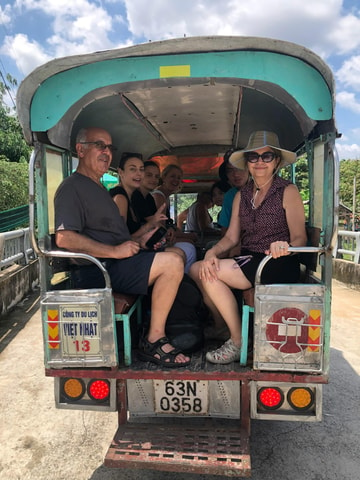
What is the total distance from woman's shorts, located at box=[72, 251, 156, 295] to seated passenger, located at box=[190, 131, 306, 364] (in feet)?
1.30

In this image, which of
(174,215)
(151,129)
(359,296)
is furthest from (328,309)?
(359,296)

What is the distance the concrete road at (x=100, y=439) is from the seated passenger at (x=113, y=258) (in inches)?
33.9

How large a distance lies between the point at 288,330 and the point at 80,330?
119cm

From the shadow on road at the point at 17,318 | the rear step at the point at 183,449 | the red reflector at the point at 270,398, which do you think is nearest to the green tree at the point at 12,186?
the shadow on road at the point at 17,318

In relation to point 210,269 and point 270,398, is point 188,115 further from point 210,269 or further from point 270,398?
point 270,398

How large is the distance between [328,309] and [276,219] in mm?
742

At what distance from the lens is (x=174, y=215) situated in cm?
697

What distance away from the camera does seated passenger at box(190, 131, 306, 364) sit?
255cm

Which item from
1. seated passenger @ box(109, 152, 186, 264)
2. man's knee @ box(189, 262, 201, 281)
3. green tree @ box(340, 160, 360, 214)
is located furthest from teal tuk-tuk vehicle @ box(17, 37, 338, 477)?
green tree @ box(340, 160, 360, 214)

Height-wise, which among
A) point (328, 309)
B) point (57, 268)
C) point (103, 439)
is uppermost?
point (57, 268)

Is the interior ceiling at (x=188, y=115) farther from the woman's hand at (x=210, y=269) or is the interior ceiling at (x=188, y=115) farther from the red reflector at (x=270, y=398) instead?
the red reflector at (x=270, y=398)

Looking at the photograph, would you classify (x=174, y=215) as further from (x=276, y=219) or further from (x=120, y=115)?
(x=276, y=219)

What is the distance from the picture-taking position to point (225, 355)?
8.05 ft

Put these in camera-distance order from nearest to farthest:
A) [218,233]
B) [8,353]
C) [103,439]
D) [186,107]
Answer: [103,439], [186,107], [8,353], [218,233]
